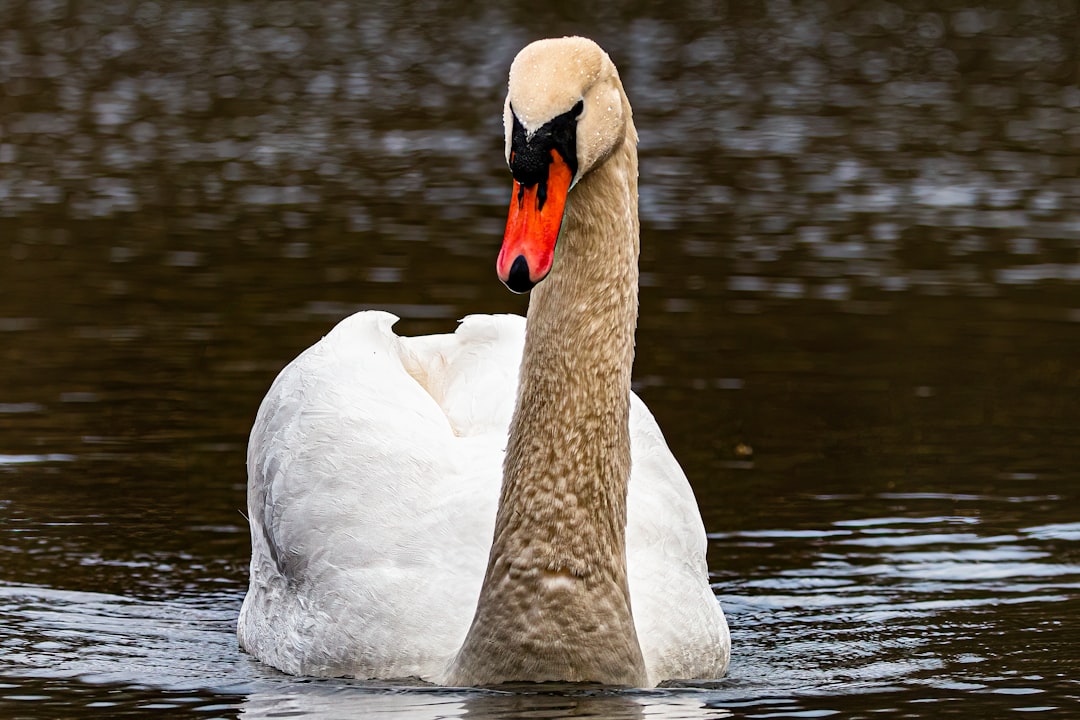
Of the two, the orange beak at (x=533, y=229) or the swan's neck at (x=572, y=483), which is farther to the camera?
the swan's neck at (x=572, y=483)

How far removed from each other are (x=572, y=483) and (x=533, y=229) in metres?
1.24

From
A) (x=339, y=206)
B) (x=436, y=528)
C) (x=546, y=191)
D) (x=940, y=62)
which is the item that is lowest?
(x=436, y=528)

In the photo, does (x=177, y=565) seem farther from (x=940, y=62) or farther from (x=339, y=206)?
(x=940, y=62)

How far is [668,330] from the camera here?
15727 millimetres

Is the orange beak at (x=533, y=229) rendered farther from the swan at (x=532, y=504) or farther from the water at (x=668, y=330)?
the water at (x=668, y=330)

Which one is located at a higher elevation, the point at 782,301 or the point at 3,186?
the point at 3,186

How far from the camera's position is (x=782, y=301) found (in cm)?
1688

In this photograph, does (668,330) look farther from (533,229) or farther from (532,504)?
(533,229)

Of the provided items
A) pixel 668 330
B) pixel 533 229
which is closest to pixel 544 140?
pixel 533 229

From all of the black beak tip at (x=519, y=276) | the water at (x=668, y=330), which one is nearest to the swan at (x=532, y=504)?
the black beak tip at (x=519, y=276)

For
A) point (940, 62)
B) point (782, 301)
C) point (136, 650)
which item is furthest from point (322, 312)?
point (940, 62)

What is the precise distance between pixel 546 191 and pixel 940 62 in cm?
3026

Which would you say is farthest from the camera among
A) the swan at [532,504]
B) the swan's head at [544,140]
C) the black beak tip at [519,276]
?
the swan at [532,504]

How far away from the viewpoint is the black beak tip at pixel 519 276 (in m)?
6.27
